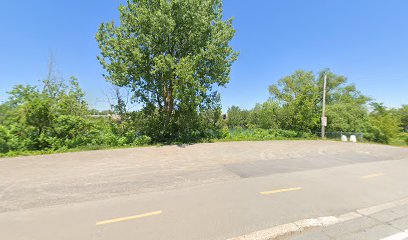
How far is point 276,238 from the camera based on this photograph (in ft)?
9.93

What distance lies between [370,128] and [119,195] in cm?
3196

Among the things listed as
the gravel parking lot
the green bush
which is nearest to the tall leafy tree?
the gravel parking lot

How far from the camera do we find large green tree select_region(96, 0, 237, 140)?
11.3 meters

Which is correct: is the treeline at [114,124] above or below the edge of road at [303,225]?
above

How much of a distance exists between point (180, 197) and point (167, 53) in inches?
413

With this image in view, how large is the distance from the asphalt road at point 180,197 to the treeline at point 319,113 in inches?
443

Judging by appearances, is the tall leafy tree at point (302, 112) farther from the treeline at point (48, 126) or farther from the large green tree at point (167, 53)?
the treeline at point (48, 126)

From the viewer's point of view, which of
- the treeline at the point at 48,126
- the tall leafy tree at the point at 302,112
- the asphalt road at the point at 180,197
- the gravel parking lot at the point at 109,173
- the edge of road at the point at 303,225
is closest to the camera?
the edge of road at the point at 303,225

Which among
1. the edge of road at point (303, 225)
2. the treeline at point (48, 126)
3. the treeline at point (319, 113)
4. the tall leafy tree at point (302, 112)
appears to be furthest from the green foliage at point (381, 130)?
the treeline at point (48, 126)

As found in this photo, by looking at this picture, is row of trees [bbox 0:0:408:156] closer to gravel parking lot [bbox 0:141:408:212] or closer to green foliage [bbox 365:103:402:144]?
gravel parking lot [bbox 0:141:408:212]

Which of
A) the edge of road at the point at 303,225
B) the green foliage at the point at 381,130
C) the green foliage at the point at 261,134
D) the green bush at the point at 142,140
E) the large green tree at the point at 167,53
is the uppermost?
the large green tree at the point at 167,53

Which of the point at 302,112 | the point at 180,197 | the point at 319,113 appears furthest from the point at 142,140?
the point at 319,113

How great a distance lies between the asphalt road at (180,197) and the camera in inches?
125

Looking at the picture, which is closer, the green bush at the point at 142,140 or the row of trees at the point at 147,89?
the row of trees at the point at 147,89
